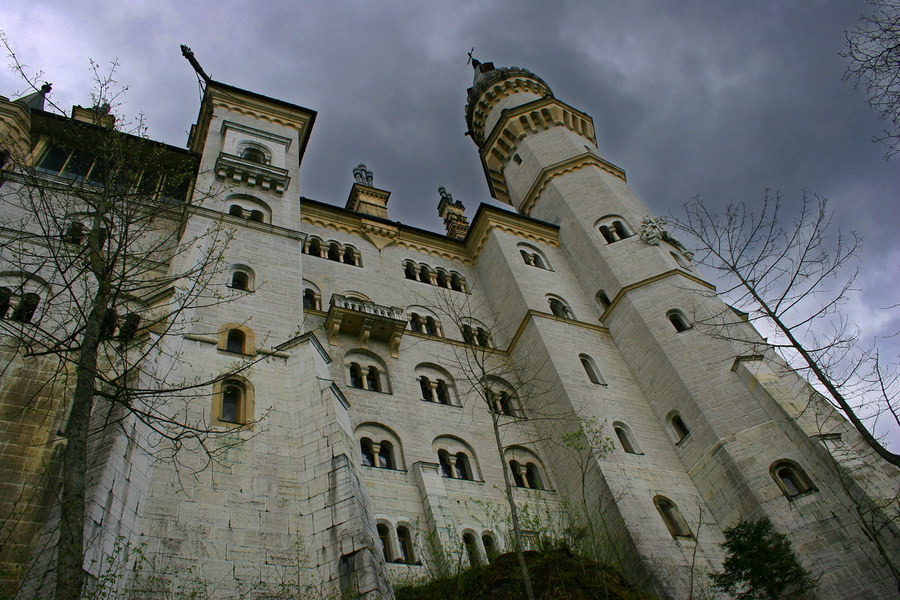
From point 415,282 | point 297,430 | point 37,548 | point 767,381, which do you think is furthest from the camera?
point 415,282

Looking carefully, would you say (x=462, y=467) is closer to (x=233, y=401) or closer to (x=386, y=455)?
(x=386, y=455)

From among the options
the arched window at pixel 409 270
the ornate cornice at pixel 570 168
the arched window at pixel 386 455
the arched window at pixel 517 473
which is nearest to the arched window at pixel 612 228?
the ornate cornice at pixel 570 168

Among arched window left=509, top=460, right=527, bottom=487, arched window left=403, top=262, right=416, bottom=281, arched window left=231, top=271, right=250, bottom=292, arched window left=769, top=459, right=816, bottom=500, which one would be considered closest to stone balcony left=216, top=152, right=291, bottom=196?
arched window left=231, top=271, right=250, bottom=292

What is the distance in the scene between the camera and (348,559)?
9.98 metres

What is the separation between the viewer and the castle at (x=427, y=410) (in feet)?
34.3

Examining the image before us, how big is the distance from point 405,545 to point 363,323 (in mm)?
7754

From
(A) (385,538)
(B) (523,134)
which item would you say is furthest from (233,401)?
(B) (523,134)

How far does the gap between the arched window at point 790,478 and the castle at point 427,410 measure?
0.05 metres

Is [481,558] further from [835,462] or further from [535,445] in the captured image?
[835,462]

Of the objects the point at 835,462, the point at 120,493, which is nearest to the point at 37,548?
the point at 120,493

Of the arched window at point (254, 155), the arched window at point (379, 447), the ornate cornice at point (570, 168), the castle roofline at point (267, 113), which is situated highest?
the castle roofline at point (267, 113)

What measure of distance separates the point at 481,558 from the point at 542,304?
11.5m

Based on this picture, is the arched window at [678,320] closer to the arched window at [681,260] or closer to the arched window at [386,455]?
the arched window at [681,260]

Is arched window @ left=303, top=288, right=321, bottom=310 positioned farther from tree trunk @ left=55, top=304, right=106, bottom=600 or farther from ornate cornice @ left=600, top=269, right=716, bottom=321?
tree trunk @ left=55, top=304, right=106, bottom=600
